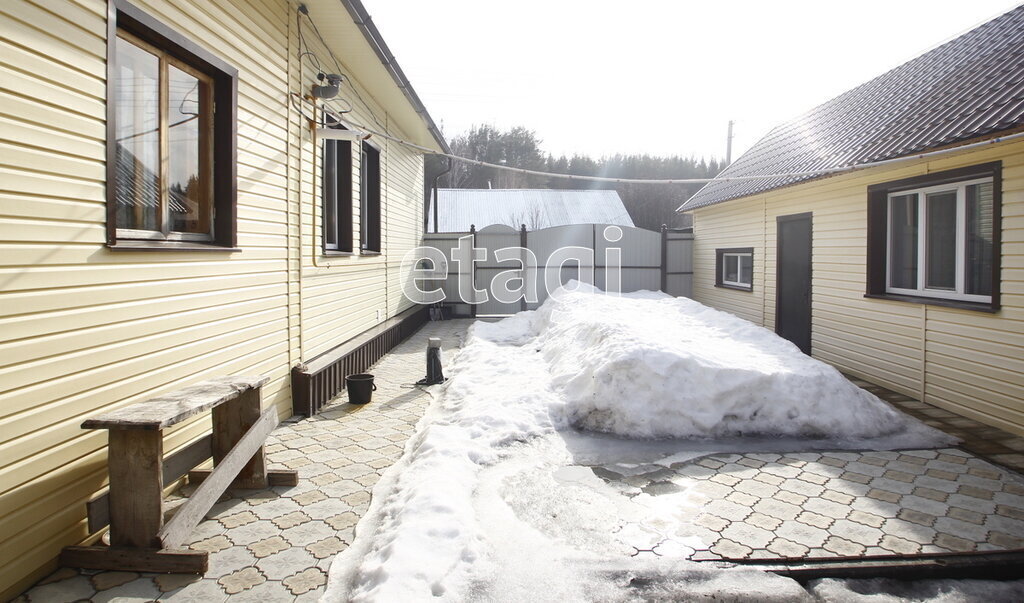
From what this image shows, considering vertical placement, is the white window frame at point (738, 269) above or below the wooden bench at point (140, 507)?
above

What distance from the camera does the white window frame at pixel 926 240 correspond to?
565 cm

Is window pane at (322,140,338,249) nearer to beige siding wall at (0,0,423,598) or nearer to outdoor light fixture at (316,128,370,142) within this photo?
outdoor light fixture at (316,128,370,142)

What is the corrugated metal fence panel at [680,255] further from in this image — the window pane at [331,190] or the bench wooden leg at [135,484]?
the bench wooden leg at [135,484]

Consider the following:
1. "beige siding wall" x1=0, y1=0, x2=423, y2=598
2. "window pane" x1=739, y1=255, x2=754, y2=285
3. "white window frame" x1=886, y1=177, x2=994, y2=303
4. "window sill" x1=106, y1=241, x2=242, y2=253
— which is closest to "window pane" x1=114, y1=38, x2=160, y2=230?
"window sill" x1=106, y1=241, x2=242, y2=253

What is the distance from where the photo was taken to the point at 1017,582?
9.09 ft

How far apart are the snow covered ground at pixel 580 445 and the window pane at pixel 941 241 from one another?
5.47 feet

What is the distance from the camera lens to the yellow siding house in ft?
16.6

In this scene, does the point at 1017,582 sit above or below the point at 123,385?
below

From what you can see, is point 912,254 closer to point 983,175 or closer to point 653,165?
point 983,175

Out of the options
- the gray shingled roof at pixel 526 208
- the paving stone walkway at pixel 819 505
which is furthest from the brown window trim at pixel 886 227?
the gray shingled roof at pixel 526 208

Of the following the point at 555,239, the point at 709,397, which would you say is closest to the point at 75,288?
the point at 709,397

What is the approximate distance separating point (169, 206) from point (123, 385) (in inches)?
45.4

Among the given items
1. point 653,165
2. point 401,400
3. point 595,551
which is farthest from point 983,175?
point 653,165

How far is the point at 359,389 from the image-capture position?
579cm
